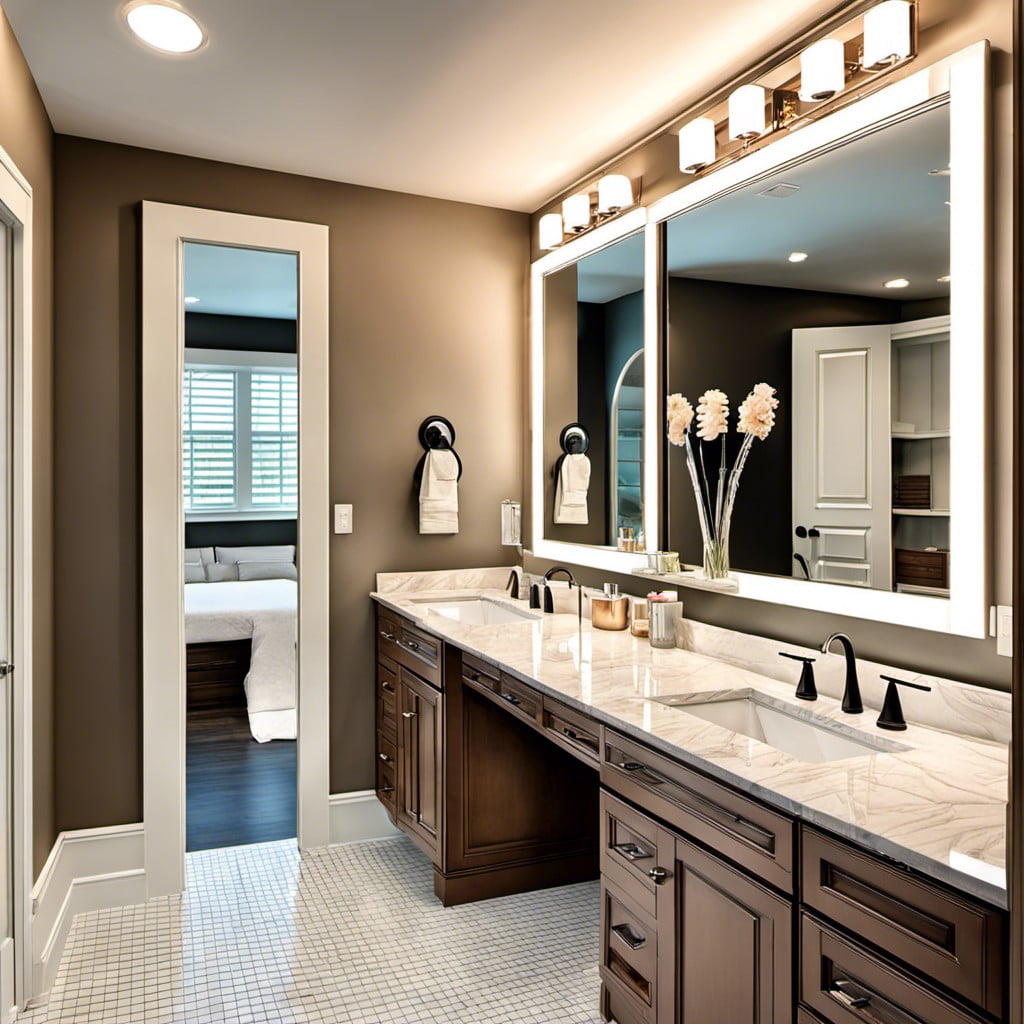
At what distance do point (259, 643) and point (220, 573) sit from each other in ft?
5.81

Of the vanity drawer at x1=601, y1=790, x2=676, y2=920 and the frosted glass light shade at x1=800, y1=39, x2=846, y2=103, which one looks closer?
the vanity drawer at x1=601, y1=790, x2=676, y2=920

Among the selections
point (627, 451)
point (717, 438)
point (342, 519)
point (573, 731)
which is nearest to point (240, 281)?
point (342, 519)

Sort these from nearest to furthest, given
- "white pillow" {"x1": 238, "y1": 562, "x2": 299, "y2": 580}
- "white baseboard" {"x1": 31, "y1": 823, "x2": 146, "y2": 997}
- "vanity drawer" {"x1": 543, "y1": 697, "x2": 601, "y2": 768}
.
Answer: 1. "vanity drawer" {"x1": 543, "y1": 697, "x2": 601, "y2": 768}
2. "white baseboard" {"x1": 31, "y1": 823, "x2": 146, "y2": 997}
3. "white pillow" {"x1": 238, "y1": 562, "x2": 299, "y2": 580}

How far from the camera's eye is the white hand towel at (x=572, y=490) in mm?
3312

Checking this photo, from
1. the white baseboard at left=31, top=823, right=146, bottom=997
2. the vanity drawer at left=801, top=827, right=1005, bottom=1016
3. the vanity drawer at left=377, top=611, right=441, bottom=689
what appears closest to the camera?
the vanity drawer at left=801, top=827, right=1005, bottom=1016

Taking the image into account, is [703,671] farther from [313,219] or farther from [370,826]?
[313,219]

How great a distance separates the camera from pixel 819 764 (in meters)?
1.54

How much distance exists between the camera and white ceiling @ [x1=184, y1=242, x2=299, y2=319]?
4961 mm

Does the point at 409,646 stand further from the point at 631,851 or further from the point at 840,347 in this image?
the point at 840,347

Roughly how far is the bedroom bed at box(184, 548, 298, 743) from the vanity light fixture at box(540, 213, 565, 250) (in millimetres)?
2520

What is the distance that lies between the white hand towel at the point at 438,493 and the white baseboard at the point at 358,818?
3.65 feet

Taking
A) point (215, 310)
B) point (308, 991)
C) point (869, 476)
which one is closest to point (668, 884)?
point (869, 476)

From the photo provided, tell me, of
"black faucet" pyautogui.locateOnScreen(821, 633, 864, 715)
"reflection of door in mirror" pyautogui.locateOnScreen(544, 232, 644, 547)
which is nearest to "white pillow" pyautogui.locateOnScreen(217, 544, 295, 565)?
"reflection of door in mirror" pyautogui.locateOnScreen(544, 232, 644, 547)

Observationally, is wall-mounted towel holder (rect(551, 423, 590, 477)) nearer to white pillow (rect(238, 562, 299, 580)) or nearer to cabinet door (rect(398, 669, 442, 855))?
cabinet door (rect(398, 669, 442, 855))
